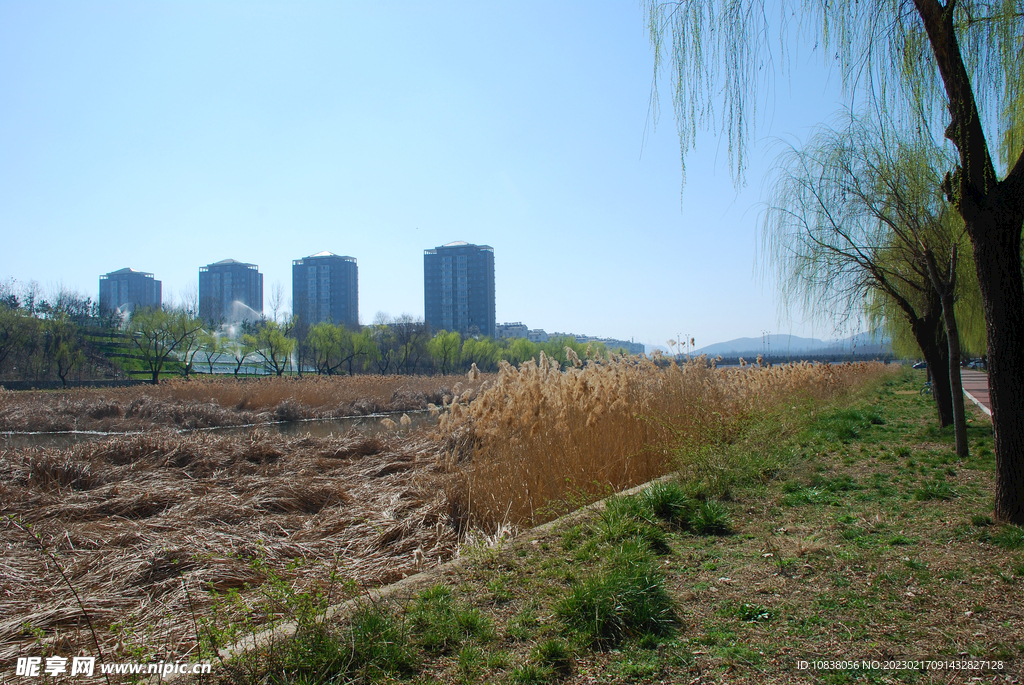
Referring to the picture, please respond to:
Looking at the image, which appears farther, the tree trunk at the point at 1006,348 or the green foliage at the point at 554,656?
the tree trunk at the point at 1006,348

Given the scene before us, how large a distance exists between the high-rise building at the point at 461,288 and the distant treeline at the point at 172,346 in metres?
53.7

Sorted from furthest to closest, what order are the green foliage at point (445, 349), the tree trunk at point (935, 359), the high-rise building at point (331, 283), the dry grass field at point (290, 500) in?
the high-rise building at point (331, 283) < the green foliage at point (445, 349) < the tree trunk at point (935, 359) < the dry grass field at point (290, 500)

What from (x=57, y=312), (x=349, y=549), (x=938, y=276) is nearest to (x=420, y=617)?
(x=349, y=549)

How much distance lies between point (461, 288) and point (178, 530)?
13232cm

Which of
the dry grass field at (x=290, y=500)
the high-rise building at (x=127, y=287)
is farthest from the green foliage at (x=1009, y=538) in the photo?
the high-rise building at (x=127, y=287)

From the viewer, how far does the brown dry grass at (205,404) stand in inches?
742

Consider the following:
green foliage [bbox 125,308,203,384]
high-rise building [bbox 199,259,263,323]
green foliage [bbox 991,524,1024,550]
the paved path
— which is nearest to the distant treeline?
green foliage [bbox 125,308,203,384]

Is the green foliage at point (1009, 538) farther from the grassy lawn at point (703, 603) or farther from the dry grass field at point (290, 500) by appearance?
the dry grass field at point (290, 500)

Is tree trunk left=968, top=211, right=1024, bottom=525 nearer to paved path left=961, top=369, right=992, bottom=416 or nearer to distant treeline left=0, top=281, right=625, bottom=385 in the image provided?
paved path left=961, top=369, right=992, bottom=416

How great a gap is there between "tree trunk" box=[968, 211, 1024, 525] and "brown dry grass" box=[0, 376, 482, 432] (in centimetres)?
1726

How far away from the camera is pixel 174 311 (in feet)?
159

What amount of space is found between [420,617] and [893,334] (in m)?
16.1

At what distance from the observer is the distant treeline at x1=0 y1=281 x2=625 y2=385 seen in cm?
3769

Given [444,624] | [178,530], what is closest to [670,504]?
[444,624]
